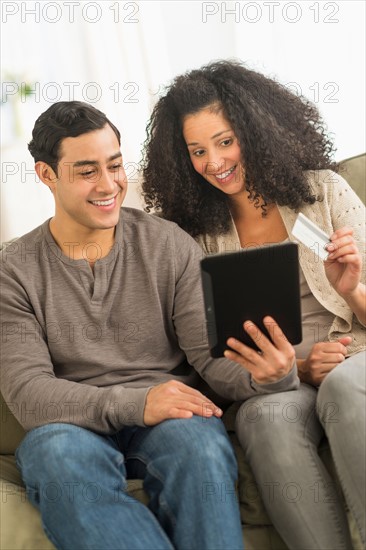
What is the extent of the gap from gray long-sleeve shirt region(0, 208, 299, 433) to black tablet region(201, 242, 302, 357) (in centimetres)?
14

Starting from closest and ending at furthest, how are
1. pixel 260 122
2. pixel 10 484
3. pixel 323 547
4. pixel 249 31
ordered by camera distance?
pixel 323 547, pixel 10 484, pixel 260 122, pixel 249 31

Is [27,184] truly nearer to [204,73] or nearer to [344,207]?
[204,73]

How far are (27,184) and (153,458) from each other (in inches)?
60.7

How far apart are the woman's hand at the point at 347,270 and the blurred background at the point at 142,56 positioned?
864mm

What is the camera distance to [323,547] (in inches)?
52.2

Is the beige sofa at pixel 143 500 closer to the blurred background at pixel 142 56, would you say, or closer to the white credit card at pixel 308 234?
the white credit card at pixel 308 234

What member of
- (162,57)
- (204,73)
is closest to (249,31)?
(162,57)

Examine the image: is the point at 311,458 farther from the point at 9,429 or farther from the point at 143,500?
the point at 9,429

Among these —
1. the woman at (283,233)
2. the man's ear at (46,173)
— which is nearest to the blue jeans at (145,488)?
the woman at (283,233)

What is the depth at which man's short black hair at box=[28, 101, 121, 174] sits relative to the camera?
1.63m

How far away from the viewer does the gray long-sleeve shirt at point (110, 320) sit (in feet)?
5.11

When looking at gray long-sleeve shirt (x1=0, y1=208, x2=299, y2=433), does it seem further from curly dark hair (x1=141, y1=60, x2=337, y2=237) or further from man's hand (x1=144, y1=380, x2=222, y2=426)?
curly dark hair (x1=141, y1=60, x2=337, y2=237)

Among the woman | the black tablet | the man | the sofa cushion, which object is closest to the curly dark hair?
the woman

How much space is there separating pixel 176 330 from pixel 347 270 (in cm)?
39
